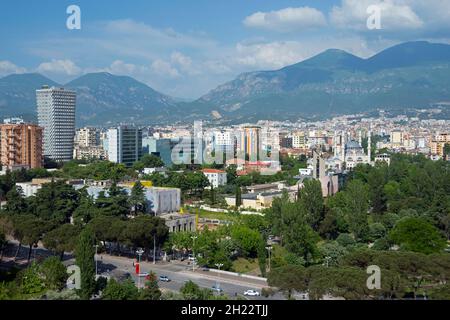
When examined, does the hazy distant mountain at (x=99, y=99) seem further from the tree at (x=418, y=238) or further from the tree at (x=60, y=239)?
the tree at (x=418, y=238)

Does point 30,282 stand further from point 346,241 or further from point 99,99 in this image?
point 99,99

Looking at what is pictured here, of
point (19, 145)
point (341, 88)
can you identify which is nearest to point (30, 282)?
point (19, 145)

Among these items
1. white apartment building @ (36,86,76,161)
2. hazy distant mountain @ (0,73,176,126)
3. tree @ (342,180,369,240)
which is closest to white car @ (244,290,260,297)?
tree @ (342,180,369,240)

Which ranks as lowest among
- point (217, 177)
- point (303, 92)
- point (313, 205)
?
point (313, 205)

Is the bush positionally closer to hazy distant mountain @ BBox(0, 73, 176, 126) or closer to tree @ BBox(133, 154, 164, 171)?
tree @ BBox(133, 154, 164, 171)
